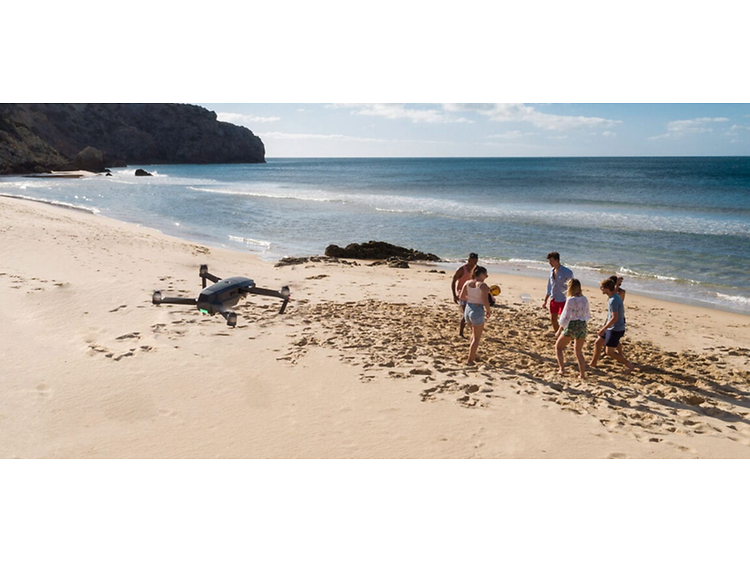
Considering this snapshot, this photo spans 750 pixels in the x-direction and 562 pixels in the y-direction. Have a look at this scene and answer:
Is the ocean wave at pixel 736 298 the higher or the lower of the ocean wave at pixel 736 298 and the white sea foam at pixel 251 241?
the higher

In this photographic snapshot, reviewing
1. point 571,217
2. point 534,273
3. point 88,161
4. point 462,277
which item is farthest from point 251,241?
point 88,161

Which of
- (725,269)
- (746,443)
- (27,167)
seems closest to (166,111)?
(27,167)

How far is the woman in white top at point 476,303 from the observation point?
22.0 ft

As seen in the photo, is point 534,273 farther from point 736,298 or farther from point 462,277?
point 462,277

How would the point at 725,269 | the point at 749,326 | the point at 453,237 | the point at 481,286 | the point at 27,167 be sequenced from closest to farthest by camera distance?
the point at 481,286
the point at 749,326
the point at 725,269
the point at 453,237
the point at 27,167

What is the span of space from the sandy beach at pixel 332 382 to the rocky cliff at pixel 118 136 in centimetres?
5450

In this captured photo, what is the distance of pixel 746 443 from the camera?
504 cm

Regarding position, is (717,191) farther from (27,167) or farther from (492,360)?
(27,167)

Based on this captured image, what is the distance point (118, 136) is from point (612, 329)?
4386 inches

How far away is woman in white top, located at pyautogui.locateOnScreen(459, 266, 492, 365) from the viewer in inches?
264

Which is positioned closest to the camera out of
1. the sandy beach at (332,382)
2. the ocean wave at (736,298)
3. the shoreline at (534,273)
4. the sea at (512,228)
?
the sandy beach at (332,382)

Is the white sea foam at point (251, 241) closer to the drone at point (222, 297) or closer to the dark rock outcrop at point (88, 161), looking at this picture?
the drone at point (222, 297)

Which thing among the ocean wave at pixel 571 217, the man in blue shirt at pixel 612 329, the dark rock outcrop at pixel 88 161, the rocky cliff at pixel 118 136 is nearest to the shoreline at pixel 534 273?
the man in blue shirt at pixel 612 329

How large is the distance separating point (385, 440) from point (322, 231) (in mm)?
19784
